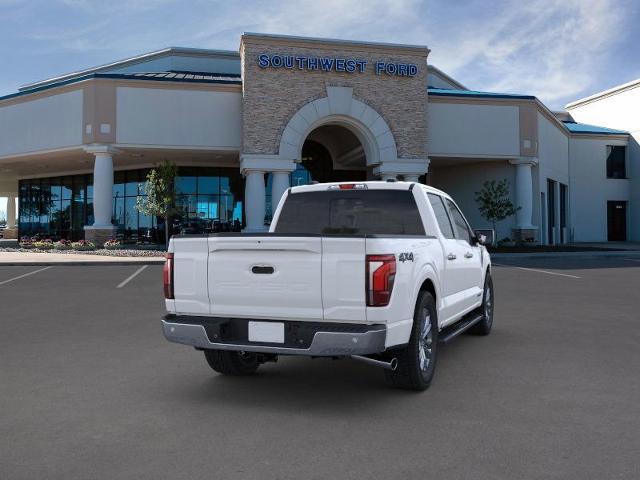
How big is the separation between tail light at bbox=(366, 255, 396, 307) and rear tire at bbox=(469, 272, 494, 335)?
12.3 ft

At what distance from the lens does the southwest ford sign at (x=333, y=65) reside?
90.3 feet

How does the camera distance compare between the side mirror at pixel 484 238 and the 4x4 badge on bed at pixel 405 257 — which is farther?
the side mirror at pixel 484 238

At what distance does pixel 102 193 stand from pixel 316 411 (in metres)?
26.5

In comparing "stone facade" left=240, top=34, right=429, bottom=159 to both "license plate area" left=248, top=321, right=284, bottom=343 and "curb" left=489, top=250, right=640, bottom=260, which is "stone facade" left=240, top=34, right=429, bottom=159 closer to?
"curb" left=489, top=250, right=640, bottom=260

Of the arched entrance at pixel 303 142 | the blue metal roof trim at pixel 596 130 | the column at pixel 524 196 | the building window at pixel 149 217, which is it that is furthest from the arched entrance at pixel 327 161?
the blue metal roof trim at pixel 596 130

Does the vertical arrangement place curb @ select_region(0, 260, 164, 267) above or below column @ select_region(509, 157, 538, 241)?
below

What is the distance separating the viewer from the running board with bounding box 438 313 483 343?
19.9 ft

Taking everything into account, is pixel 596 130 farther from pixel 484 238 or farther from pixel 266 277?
pixel 266 277

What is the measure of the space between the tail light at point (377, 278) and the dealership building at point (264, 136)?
23412mm

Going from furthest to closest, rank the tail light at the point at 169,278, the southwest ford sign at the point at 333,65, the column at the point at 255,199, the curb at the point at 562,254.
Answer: the column at the point at 255,199 → the southwest ford sign at the point at 333,65 → the curb at the point at 562,254 → the tail light at the point at 169,278

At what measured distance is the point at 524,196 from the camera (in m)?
32.1

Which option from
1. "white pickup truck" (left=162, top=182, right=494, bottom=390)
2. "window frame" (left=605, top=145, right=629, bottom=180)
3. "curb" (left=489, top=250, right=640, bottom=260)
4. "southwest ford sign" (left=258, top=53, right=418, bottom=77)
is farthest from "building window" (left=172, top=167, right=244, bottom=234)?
"white pickup truck" (left=162, top=182, right=494, bottom=390)

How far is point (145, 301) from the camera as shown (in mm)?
11781

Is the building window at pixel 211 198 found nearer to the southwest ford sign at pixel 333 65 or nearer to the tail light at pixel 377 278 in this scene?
the southwest ford sign at pixel 333 65
